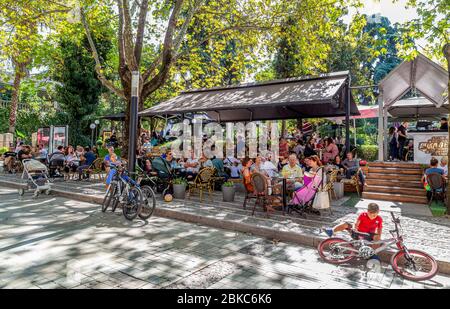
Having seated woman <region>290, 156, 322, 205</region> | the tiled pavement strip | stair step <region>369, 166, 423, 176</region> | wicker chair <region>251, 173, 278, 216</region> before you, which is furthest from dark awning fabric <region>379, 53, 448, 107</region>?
the tiled pavement strip

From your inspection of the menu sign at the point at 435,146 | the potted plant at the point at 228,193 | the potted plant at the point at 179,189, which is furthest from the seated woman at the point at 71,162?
the menu sign at the point at 435,146

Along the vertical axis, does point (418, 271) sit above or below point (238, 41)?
below

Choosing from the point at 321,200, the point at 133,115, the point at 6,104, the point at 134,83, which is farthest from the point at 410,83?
the point at 6,104

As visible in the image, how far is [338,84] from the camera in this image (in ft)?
31.9

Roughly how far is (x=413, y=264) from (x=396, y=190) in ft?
18.6

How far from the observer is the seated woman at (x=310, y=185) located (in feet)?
22.2

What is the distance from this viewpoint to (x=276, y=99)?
32.5 ft

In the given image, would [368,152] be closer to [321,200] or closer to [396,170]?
[396,170]

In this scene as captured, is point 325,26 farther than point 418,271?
Yes

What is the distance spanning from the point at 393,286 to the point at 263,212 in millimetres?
3835

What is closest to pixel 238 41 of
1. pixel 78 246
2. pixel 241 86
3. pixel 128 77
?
pixel 241 86

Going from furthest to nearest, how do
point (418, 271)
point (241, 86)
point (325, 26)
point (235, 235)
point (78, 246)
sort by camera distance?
point (241, 86) → point (325, 26) → point (235, 235) → point (78, 246) → point (418, 271)

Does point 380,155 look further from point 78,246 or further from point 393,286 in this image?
point 78,246

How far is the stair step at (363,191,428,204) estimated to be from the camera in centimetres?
877
